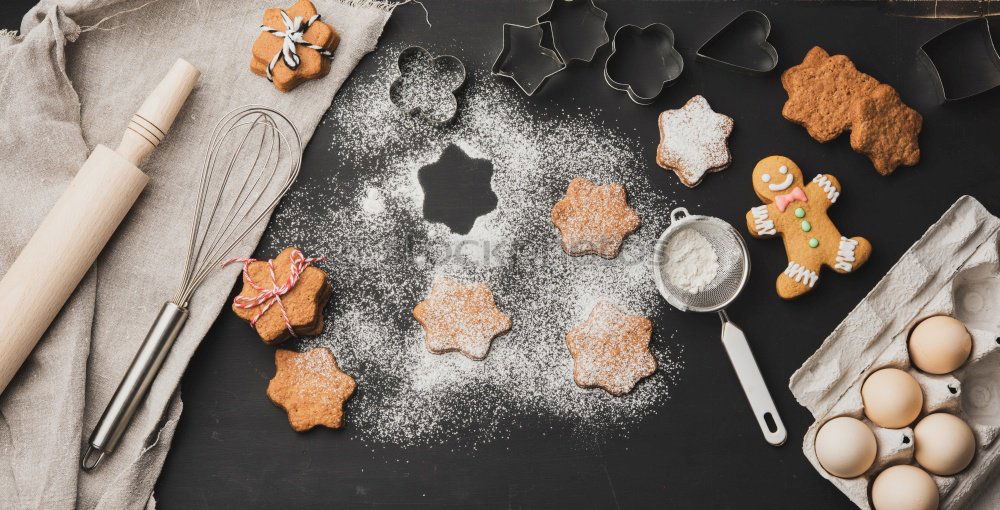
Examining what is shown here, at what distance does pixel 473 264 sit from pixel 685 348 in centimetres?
54

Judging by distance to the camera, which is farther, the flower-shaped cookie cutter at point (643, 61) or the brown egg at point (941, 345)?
the flower-shaped cookie cutter at point (643, 61)

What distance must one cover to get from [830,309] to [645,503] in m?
0.64

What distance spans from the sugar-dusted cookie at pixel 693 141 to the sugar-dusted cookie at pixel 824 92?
173mm

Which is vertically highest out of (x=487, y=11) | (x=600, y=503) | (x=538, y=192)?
(x=487, y=11)

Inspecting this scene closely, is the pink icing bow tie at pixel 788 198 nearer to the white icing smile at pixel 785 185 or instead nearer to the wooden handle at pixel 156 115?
the white icing smile at pixel 785 185

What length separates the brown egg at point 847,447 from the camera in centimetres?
131

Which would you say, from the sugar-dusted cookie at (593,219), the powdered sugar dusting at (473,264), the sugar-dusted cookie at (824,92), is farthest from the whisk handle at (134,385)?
the sugar-dusted cookie at (824,92)

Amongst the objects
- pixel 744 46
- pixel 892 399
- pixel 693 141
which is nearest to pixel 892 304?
pixel 892 399

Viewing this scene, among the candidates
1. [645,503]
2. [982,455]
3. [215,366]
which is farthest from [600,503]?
[215,366]

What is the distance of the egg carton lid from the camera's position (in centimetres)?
145

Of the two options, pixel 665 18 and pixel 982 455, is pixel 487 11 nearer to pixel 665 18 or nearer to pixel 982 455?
pixel 665 18

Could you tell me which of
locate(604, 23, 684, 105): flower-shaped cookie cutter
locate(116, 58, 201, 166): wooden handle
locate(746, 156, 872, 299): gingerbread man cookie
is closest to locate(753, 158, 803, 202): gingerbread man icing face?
locate(746, 156, 872, 299): gingerbread man cookie

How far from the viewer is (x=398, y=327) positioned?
150 cm

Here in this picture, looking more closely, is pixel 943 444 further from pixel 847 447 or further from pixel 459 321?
pixel 459 321
